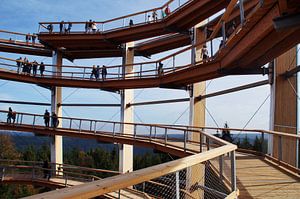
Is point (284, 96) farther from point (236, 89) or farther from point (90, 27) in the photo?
point (90, 27)

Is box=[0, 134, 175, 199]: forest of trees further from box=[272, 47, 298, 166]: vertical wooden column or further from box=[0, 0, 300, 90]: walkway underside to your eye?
box=[272, 47, 298, 166]: vertical wooden column

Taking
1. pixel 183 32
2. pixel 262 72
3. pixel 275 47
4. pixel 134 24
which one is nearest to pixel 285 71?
pixel 262 72

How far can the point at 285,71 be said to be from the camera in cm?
1260

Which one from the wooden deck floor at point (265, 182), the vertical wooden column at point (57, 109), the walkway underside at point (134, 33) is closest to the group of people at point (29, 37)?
the walkway underside at point (134, 33)

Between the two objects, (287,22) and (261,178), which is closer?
(287,22)

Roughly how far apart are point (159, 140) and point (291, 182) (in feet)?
31.5

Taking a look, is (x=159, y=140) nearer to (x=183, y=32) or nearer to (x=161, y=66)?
(x=161, y=66)

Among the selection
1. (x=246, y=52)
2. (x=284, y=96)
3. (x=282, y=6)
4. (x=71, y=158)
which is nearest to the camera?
(x=282, y=6)

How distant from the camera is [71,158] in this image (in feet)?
201

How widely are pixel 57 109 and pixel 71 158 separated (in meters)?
37.6

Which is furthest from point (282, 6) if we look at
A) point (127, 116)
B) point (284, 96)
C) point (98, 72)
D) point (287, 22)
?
point (127, 116)

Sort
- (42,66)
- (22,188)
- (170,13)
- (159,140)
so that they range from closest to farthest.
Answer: (159,140), (170,13), (42,66), (22,188)

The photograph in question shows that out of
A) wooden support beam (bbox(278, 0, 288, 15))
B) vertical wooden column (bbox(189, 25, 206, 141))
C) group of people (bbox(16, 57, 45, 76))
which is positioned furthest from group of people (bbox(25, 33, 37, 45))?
wooden support beam (bbox(278, 0, 288, 15))

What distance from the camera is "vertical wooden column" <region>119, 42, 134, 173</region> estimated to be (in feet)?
76.6
